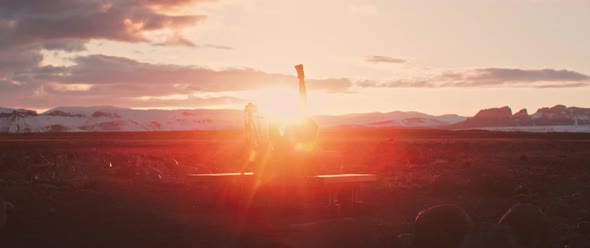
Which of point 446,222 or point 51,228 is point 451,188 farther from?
point 51,228

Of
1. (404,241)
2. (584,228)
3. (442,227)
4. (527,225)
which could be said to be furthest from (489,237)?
(584,228)

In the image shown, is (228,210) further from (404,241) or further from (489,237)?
(489,237)

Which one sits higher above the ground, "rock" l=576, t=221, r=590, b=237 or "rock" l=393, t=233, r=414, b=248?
"rock" l=393, t=233, r=414, b=248

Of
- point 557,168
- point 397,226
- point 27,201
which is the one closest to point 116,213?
point 27,201

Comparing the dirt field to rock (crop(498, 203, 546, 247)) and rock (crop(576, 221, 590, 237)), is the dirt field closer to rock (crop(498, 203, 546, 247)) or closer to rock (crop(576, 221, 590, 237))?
rock (crop(576, 221, 590, 237))

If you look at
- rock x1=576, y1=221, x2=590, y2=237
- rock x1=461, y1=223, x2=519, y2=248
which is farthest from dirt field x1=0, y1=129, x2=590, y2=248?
rock x1=461, y1=223, x2=519, y2=248

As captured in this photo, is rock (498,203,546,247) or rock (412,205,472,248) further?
rock (498,203,546,247)
